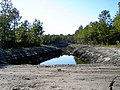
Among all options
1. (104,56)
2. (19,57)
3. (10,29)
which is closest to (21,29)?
(10,29)

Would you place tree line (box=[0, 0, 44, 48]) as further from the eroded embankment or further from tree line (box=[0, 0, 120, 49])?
the eroded embankment

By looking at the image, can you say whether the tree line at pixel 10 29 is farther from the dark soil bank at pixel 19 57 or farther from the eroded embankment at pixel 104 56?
the eroded embankment at pixel 104 56

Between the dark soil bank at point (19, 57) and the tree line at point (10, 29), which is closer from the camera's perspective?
the dark soil bank at point (19, 57)

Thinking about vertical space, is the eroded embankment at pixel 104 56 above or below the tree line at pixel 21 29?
below

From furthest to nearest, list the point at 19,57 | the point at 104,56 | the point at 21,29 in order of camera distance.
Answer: the point at 21,29, the point at 19,57, the point at 104,56

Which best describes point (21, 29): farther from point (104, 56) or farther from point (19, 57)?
point (104, 56)

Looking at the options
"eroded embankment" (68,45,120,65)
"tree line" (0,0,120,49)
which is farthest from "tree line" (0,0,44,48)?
"eroded embankment" (68,45,120,65)

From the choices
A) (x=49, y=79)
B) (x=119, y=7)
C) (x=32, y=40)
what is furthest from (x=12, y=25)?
(x=49, y=79)

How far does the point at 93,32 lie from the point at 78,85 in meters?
94.8

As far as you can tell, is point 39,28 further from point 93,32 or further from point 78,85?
point 78,85

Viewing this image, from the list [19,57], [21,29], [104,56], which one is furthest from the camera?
[21,29]

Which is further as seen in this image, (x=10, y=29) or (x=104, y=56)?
(x=10, y=29)

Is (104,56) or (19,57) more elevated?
(104,56)

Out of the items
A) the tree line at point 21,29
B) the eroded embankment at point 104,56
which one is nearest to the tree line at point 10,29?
the tree line at point 21,29
